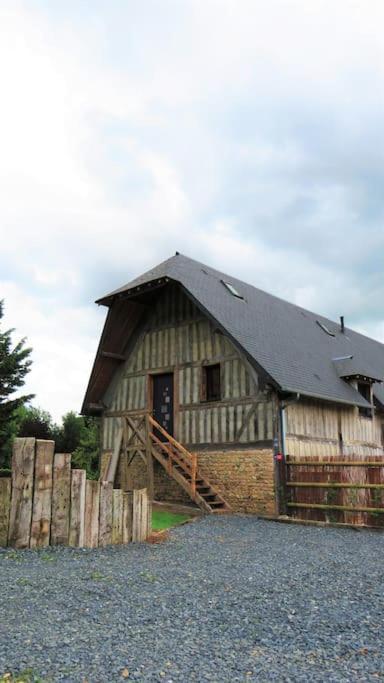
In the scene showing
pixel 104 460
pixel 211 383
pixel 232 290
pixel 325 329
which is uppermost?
pixel 232 290

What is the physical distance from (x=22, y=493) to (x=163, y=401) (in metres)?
9.16

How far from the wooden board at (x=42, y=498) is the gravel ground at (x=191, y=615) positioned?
0.31 metres

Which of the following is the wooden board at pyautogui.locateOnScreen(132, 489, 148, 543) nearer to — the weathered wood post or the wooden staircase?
the wooden staircase

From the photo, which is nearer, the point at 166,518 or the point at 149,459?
the point at 166,518

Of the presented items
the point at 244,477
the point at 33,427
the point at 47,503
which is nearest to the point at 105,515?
the point at 47,503

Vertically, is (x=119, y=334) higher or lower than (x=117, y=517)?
higher

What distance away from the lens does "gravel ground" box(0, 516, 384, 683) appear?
Answer: 3.77 metres

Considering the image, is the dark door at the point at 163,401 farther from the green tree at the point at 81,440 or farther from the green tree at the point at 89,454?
the green tree at the point at 89,454

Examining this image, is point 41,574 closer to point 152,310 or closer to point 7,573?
point 7,573

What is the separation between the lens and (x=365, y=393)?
18797 mm

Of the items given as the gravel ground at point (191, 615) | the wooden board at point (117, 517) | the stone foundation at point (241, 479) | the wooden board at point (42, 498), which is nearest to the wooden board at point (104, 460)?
the stone foundation at point (241, 479)

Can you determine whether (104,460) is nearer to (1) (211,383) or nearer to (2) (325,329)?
(1) (211,383)

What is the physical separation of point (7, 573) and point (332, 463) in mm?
8013

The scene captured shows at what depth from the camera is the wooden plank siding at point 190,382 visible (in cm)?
1473
